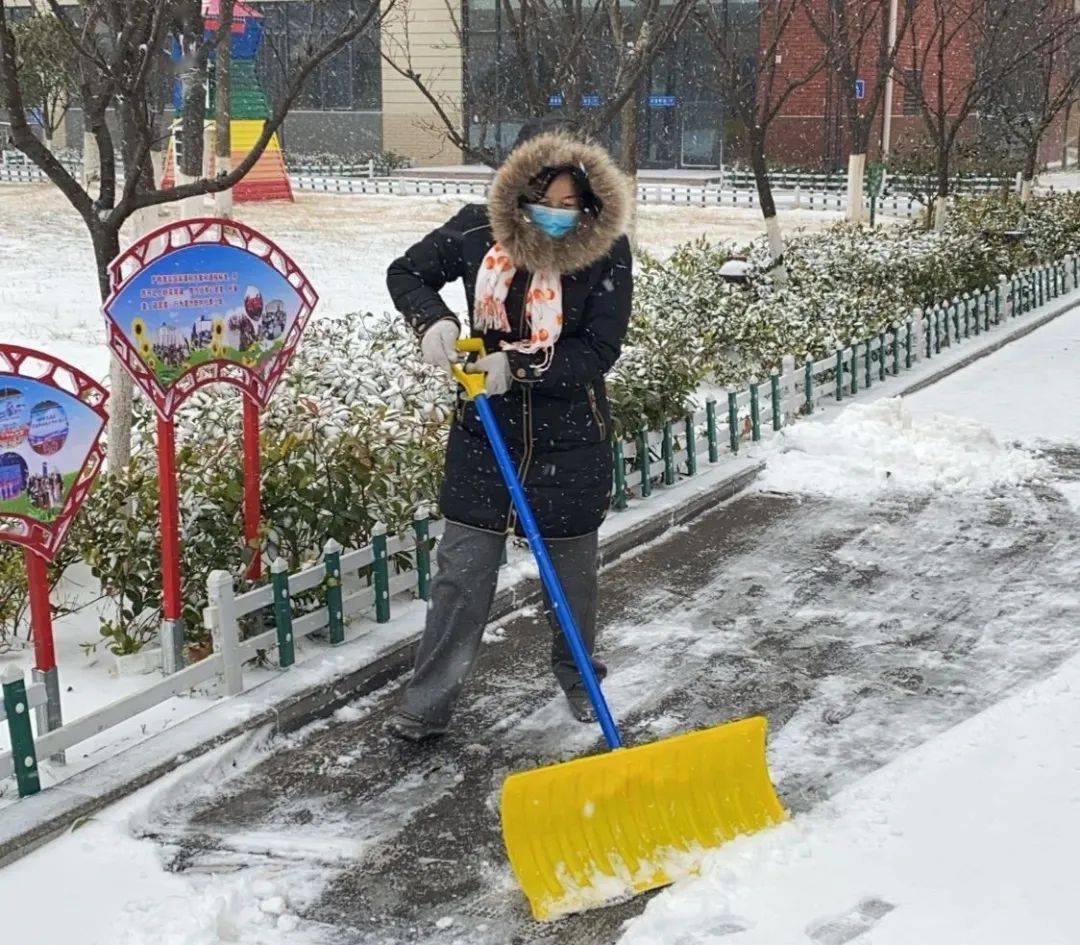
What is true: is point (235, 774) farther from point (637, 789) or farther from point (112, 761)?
point (637, 789)

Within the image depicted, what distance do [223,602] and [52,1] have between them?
105 inches

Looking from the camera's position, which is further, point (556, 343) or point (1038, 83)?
point (1038, 83)

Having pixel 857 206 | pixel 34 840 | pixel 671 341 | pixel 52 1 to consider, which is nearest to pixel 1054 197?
pixel 857 206

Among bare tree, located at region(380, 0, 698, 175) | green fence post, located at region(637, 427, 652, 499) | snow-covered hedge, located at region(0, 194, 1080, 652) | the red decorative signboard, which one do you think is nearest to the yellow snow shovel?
the red decorative signboard

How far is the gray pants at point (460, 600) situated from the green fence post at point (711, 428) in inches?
135

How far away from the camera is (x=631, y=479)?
22.8 ft

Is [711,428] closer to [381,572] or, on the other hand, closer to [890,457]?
[890,457]

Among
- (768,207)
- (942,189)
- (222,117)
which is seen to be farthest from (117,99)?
(942,189)

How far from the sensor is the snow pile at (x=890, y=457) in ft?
24.2

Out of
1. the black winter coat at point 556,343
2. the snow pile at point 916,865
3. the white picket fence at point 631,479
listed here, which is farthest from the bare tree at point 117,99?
the snow pile at point 916,865

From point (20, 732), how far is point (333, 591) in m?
1.41

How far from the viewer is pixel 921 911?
3135 millimetres

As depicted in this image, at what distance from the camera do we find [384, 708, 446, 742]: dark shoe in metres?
4.17

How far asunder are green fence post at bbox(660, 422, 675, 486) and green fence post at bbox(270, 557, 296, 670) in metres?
3.00
